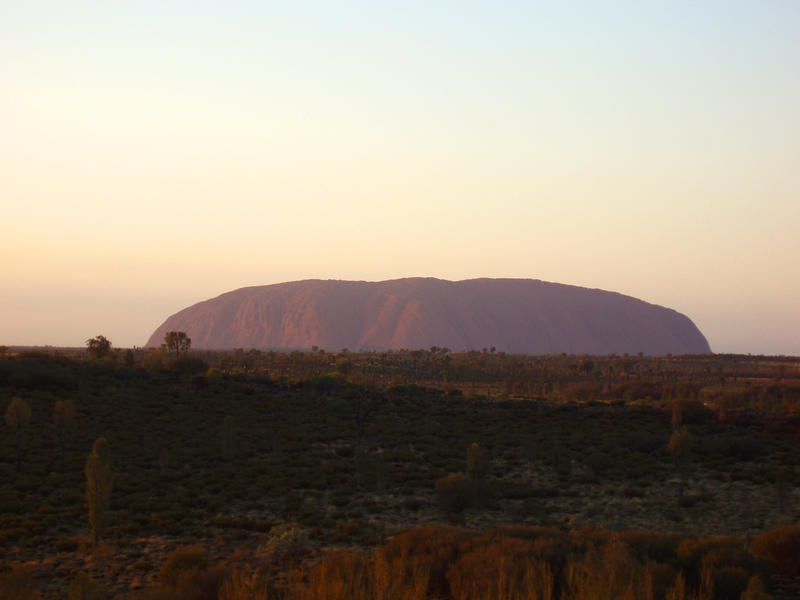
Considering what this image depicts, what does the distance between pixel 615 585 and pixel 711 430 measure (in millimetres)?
30436

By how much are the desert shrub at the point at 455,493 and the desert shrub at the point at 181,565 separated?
9.07 m

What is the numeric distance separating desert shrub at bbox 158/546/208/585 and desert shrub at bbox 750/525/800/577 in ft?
33.3

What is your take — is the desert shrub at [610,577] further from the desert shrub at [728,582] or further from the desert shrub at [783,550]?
the desert shrub at [783,550]

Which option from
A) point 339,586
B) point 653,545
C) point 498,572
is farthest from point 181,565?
point 653,545

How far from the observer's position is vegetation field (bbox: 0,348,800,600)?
10.9 meters

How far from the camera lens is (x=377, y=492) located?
74.5 ft

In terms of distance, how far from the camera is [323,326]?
601 ft

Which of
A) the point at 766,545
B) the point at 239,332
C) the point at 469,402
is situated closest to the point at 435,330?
the point at 239,332

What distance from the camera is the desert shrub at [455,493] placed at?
20.7 meters

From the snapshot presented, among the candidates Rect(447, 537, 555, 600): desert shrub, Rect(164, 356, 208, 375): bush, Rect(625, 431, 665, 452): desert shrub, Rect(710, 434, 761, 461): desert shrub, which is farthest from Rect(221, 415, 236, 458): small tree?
Rect(164, 356, 208, 375): bush

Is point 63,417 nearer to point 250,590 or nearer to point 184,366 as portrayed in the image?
point 250,590

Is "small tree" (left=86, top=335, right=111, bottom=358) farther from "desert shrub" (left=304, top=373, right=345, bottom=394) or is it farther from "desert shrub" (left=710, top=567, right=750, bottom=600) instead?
"desert shrub" (left=710, top=567, right=750, bottom=600)

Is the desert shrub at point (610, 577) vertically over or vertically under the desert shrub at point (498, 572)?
Answer: over

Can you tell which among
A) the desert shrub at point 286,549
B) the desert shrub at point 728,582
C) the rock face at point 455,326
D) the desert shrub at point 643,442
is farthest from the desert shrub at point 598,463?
the rock face at point 455,326
